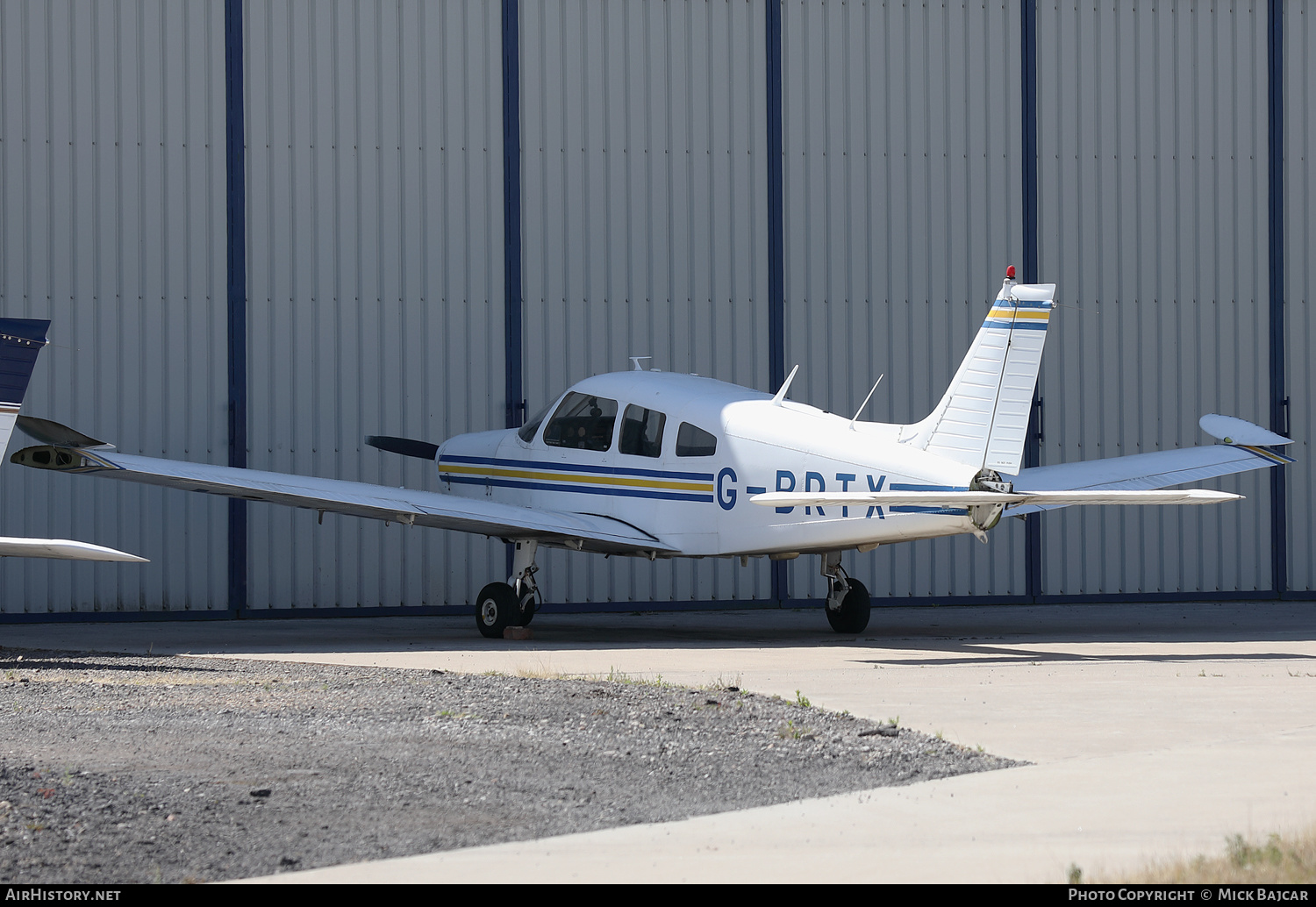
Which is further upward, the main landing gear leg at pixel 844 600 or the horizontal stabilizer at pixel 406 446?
the horizontal stabilizer at pixel 406 446

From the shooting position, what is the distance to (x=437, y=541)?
60.0ft

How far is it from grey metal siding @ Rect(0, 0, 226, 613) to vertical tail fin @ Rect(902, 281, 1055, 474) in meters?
9.20

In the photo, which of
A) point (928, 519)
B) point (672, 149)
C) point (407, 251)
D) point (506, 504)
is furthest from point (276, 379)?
point (928, 519)

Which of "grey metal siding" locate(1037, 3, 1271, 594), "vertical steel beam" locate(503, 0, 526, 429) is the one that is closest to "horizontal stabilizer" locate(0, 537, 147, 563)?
"vertical steel beam" locate(503, 0, 526, 429)

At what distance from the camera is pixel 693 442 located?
13938 mm

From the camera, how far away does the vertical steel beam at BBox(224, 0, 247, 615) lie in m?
17.6

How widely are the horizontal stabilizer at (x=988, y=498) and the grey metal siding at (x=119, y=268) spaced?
8.25 metres

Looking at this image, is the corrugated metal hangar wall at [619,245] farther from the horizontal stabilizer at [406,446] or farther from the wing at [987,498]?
the wing at [987,498]

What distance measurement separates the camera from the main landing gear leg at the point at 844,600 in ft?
47.5

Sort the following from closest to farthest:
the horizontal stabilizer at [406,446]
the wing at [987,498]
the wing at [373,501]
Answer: the wing at [987,498] < the wing at [373,501] < the horizontal stabilizer at [406,446]

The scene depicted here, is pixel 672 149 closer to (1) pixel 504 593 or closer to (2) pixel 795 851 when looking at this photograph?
(1) pixel 504 593

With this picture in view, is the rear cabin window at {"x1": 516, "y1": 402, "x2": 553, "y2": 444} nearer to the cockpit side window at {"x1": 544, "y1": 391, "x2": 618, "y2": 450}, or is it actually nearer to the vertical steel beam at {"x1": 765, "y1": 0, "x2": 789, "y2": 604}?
the cockpit side window at {"x1": 544, "y1": 391, "x2": 618, "y2": 450}

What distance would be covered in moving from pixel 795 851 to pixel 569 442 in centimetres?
985

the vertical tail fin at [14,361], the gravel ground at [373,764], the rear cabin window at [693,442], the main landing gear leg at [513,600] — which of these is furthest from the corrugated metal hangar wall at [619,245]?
the gravel ground at [373,764]
